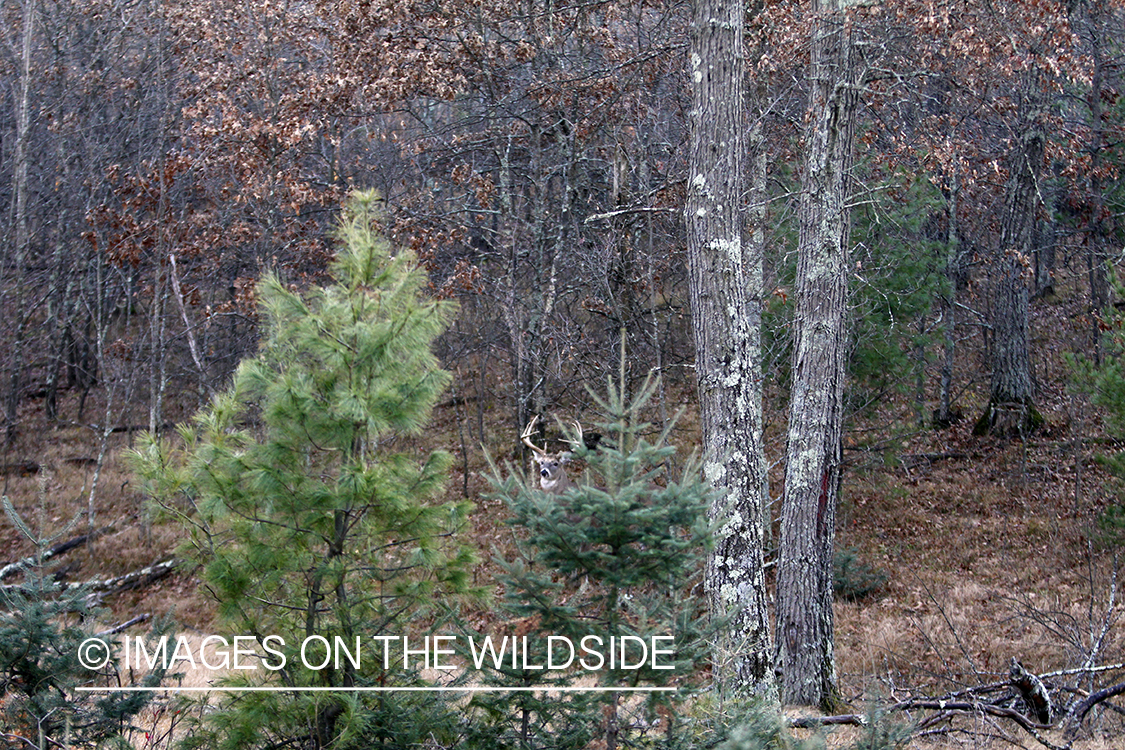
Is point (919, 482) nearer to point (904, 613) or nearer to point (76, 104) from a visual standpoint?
point (904, 613)

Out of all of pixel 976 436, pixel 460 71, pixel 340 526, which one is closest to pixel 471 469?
pixel 460 71

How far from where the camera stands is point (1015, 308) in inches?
675

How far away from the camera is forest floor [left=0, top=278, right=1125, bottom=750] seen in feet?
35.6

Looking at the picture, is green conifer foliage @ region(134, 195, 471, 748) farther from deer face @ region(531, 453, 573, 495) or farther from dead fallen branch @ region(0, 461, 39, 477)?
dead fallen branch @ region(0, 461, 39, 477)

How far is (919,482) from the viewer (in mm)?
16609

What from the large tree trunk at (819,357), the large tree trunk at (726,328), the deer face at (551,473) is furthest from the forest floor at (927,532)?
the large tree trunk at (726,328)

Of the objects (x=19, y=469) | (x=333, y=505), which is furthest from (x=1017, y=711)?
(x=19, y=469)

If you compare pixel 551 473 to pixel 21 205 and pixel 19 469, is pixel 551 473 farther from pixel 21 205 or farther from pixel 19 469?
pixel 19 469

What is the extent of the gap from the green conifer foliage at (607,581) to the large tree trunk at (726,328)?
2.83 meters

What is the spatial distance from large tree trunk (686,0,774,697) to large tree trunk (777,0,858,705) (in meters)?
0.72

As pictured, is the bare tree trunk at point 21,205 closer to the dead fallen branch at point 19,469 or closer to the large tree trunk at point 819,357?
the dead fallen branch at point 19,469

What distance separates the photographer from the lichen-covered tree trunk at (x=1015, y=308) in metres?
16.4

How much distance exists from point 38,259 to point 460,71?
12671mm

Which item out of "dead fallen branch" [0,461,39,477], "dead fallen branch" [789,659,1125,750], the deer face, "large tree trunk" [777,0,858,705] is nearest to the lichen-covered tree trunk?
"large tree trunk" [777,0,858,705]
